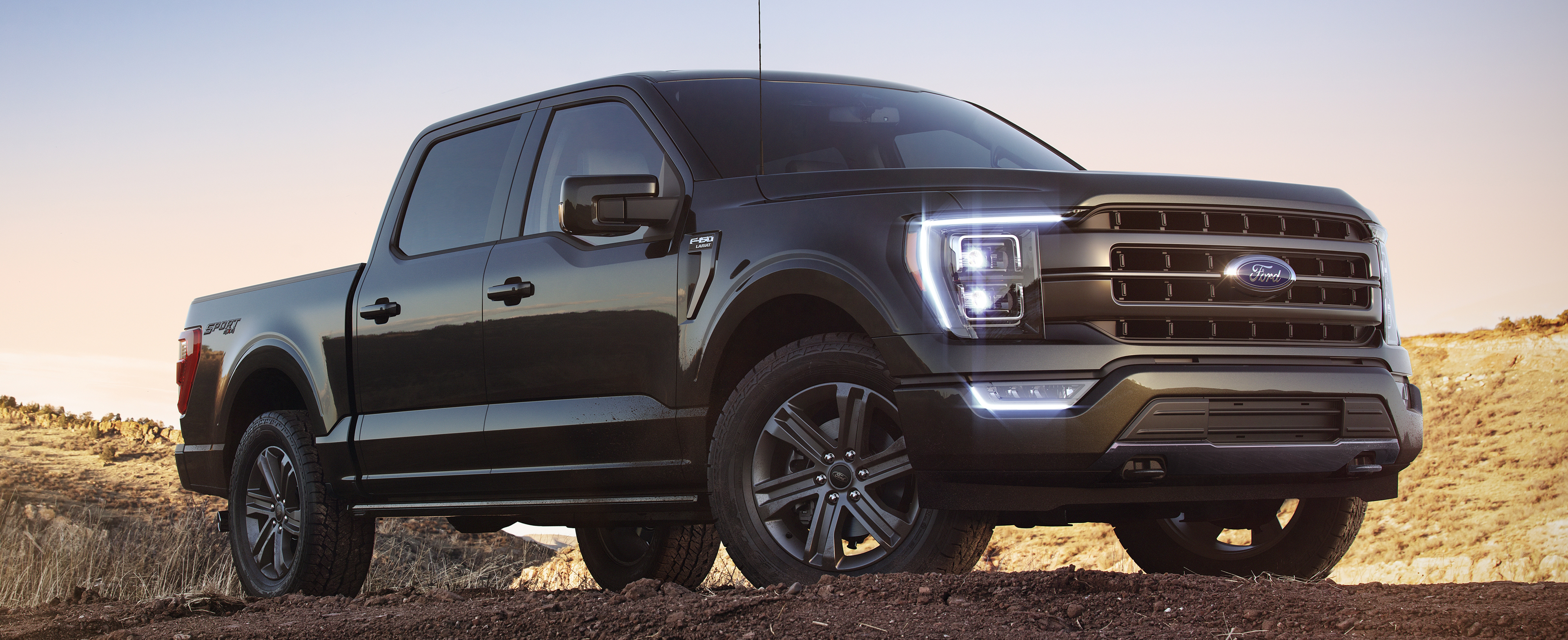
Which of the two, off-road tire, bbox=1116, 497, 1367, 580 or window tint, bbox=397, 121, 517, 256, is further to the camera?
window tint, bbox=397, 121, 517, 256

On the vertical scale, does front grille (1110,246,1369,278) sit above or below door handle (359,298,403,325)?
below

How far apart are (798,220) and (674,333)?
67cm

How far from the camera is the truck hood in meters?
3.80

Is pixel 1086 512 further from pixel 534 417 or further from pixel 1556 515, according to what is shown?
pixel 1556 515

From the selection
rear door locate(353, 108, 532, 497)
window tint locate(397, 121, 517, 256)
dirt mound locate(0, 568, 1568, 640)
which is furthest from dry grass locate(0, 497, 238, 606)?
dirt mound locate(0, 568, 1568, 640)

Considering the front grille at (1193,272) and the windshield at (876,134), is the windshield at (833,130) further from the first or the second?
the front grille at (1193,272)

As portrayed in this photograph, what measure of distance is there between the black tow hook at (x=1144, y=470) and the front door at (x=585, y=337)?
155 cm

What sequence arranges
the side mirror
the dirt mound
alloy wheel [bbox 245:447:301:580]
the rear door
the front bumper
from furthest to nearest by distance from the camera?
alloy wheel [bbox 245:447:301:580] → the rear door → the side mirror → the front bumper → the dirt mound

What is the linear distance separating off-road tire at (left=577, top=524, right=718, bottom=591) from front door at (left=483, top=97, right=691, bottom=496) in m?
1.80

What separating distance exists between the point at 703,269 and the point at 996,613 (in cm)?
163

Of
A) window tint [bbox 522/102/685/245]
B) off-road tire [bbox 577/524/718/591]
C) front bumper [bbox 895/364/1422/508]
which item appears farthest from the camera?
off-road tire [bbox 577/524/718/591]

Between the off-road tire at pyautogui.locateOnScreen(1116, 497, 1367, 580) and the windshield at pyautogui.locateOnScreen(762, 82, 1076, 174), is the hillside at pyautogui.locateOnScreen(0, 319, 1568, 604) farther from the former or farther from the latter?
the off-road tire at pyautogui.locateOnScreen(1116, 497, 1367, 580)

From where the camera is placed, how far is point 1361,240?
14.1ft

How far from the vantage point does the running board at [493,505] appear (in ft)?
15.5
